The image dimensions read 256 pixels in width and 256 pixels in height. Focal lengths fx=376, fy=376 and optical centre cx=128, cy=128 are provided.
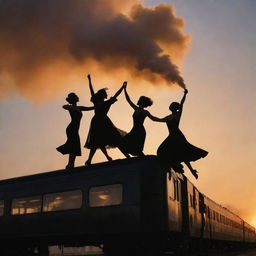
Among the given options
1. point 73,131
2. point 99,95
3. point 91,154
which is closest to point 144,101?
point 99,95

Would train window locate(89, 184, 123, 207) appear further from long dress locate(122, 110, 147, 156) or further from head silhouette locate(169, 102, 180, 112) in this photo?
head silhouette locate(169, 102, 180, 112)

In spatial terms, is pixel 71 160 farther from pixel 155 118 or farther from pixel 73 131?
pixel 155 118

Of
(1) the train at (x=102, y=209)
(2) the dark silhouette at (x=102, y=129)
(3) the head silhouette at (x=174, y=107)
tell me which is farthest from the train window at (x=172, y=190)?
(3) the head silhouette at (x=174, y=107)

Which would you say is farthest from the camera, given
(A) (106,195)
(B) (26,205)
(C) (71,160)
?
(C) (71,160)

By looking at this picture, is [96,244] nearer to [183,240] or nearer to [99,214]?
[99,214]

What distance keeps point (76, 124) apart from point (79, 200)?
2688 millimetres

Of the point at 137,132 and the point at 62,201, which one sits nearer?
Result: the point at 62,201

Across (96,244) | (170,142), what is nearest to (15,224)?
(96,244)

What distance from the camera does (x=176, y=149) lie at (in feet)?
31.6

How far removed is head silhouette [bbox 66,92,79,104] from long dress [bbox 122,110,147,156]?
1879 millimetres

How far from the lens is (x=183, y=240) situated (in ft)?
33.6

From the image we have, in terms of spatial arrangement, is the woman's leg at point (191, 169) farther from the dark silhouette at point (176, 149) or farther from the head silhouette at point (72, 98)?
the head silhouette at point (72, 98)

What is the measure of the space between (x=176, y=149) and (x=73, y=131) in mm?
3148

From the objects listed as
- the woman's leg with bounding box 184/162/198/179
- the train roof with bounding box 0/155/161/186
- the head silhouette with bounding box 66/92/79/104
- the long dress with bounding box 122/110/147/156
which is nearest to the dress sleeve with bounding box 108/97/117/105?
the long dress with bounding box 122/110/147/156
